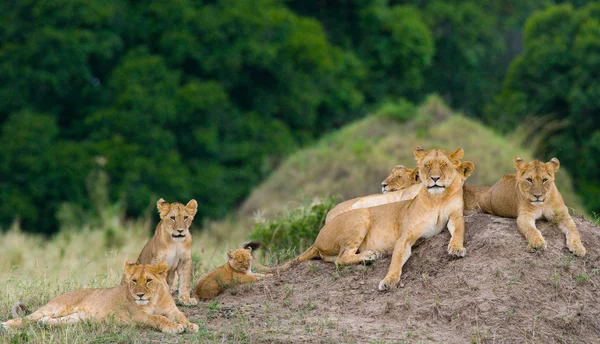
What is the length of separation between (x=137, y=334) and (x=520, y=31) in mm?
30022

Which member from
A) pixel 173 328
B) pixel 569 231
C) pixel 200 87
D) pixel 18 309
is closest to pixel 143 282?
pixel 173 328

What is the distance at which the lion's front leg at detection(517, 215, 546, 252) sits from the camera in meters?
8.03

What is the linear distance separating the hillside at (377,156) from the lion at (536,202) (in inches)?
444

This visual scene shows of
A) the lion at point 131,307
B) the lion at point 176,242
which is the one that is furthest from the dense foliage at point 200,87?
the lion at point 131,307

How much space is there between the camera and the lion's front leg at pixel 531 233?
803 centimetres

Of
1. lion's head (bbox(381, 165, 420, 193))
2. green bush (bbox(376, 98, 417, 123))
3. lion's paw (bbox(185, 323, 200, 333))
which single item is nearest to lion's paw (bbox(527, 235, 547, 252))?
lion's head (bbox(381, 165, 420, 193))

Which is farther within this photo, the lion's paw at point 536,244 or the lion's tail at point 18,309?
the lion's tail at point 18,309

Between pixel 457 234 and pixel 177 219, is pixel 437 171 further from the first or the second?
pixel 177 219

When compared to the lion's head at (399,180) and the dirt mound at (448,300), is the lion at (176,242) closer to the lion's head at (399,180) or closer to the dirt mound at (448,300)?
the dirt mound at (448,300)

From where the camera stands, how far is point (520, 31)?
117 feet

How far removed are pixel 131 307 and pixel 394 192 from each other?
282 centimetres

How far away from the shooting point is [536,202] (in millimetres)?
8094

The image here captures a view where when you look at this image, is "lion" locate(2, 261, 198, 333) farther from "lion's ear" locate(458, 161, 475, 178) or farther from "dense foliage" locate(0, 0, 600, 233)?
"dense foliage" locate(0, 0, 600, 233)

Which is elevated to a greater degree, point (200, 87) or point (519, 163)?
point (200, 87)
